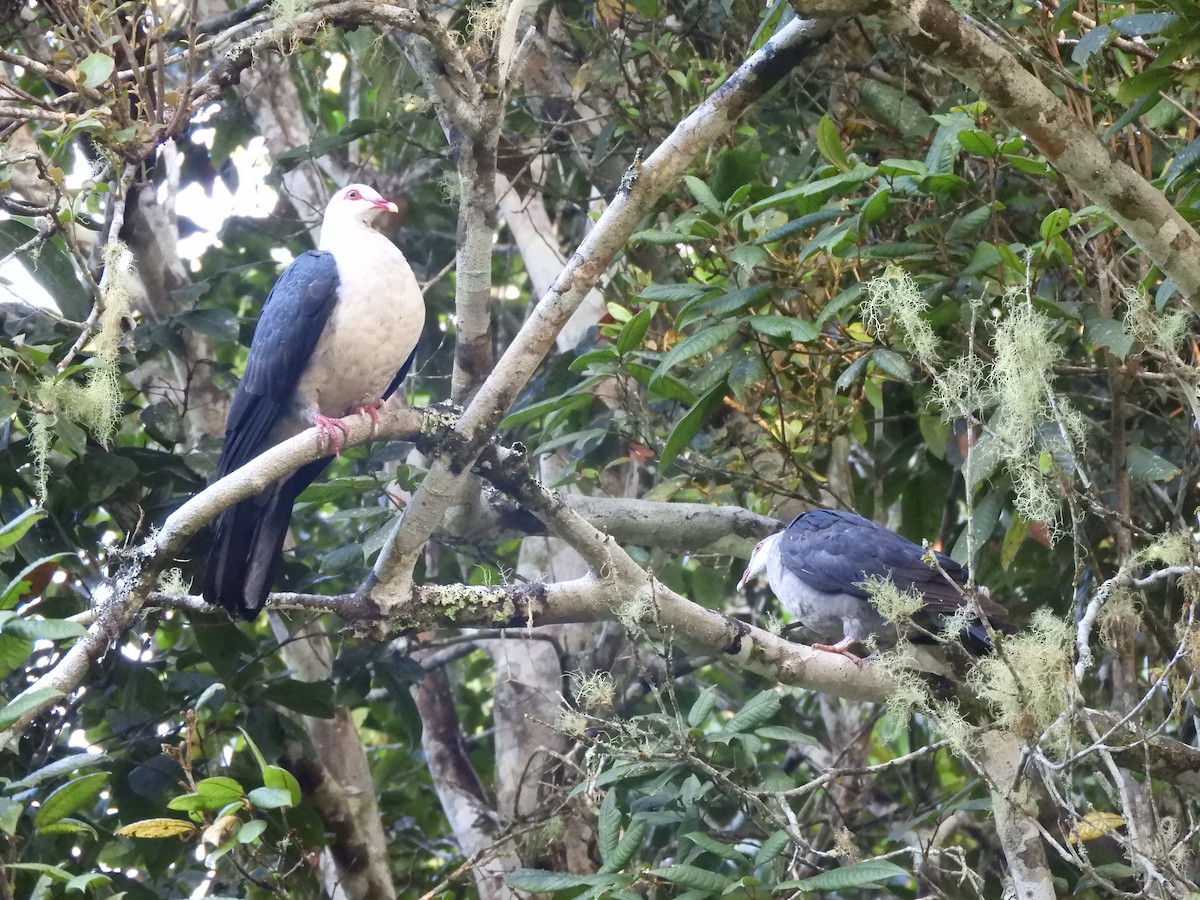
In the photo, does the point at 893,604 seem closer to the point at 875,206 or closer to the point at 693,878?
the point at 693,878

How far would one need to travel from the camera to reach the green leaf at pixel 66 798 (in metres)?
2.50

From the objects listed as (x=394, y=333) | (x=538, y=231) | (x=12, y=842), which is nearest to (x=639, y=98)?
(x=538, y=231)

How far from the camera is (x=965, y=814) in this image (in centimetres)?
416

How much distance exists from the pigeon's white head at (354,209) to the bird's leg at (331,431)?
3.15ft

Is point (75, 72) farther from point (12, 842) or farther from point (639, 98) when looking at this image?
point (639, 98)

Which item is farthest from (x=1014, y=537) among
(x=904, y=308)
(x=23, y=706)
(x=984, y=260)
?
(x=23, y=706)

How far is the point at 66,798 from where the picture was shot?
2.51 meters

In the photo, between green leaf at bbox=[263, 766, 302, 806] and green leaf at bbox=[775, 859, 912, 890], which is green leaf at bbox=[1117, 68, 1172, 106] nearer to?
green leaf at bbox=[775, 859, 912, 890]

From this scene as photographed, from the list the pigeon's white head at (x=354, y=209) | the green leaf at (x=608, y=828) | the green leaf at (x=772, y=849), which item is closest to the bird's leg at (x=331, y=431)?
the pigeon's white head at (x=354, y=209)

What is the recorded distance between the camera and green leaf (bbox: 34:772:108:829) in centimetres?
250

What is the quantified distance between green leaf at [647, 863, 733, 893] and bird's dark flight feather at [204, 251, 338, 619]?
1433 millimetres

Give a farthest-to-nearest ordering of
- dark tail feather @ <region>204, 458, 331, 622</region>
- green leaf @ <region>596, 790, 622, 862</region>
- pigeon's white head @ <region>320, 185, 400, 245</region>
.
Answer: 1. pigeon's white head @ <region>320, 185, 400, 245</region>
2. dark tail feather @ <region>204, 458, 331, 622</region>
3. green leaf @ <region>596, 790, 622, 862</region>

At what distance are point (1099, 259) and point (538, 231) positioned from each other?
7.95 feet

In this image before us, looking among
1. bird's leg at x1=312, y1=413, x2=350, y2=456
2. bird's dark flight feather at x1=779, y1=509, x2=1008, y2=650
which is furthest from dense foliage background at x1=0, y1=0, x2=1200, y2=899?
bird's leg at x1=312, y1=413, x2=350, y2=456
